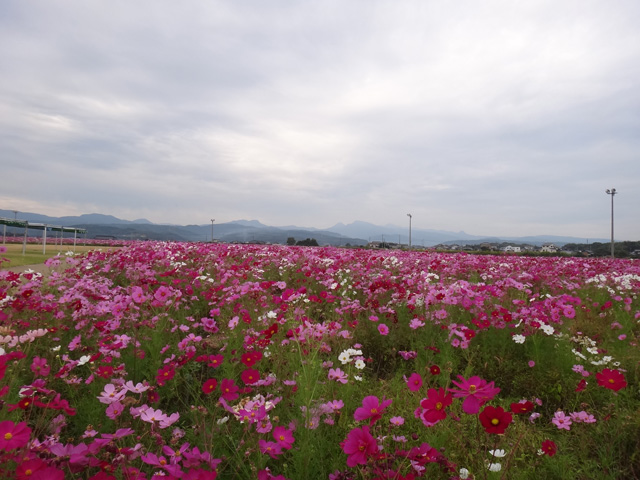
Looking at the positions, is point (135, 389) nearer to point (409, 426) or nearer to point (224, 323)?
point (409, 426)

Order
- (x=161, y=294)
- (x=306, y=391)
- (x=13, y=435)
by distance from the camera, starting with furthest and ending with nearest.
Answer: (x=161, y=294) → (x=306, y=391) → (x=13, y=435)

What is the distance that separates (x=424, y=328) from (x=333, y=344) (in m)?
1.09

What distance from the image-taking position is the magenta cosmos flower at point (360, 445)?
1.23 metres

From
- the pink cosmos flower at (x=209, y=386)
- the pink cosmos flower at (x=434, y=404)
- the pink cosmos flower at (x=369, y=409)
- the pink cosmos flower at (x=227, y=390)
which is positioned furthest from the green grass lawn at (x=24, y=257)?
the pink cosmos flower at (x=434, y=404)

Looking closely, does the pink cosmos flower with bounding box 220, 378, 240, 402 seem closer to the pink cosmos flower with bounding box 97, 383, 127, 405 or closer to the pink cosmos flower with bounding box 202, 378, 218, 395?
the pink cosmos flower with bounding box 202, 378, 218, 395

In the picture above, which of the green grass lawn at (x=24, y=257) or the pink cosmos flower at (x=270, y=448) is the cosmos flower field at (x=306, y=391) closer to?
the pink cosmos flower at (x=270, y=448)

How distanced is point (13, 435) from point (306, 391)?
1.23 metres

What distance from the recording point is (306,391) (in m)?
1.93

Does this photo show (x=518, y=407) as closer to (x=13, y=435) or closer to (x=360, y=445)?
(x=360, y=445)

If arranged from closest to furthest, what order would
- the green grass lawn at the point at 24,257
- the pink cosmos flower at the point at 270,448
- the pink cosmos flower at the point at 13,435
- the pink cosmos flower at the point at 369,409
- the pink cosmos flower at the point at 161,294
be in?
the pink cosmos flower at the point at 13,435, the pink cosmos flower at the point at 369,409, the pink cosmos flower at the point at 270,448, the pink cosmos flower at the point at 161,294, the green grass lawn at the point at 24,257

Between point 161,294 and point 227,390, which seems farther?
point 161,294

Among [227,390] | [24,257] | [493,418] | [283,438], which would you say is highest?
[493,418]

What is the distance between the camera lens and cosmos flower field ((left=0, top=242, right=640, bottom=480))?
137 cm

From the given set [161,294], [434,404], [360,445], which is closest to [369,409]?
[360,445]
